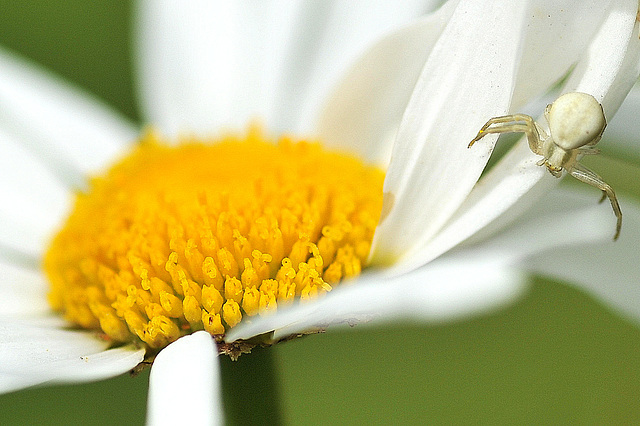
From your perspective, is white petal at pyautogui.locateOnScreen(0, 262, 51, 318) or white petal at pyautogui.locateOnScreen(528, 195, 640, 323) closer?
white petal at pyautogui.locateOnScreen(528, 195, 640, 323)

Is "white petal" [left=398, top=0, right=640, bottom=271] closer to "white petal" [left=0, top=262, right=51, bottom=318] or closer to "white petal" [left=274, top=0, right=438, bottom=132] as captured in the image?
"white petal" [left=0, top=262, right=51, bottom=318]

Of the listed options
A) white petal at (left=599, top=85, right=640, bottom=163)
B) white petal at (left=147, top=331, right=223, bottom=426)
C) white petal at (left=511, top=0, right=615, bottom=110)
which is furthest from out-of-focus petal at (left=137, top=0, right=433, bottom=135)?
white petal at (left=147, top=331, right=223, bottom=426)

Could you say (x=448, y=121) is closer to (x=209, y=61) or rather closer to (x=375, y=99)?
(x=375, y=99)

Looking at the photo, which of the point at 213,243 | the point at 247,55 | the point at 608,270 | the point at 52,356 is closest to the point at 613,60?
the point at 608,270

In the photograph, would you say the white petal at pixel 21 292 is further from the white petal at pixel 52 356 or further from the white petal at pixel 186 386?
the white petal at pixel 186 386

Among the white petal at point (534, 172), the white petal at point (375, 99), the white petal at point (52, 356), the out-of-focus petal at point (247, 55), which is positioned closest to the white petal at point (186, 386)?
the white petal at point (52, 356)

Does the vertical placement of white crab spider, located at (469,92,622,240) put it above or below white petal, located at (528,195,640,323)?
above

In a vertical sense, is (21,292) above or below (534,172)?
above

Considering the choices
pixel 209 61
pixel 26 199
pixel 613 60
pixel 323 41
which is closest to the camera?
pixel 613 60
